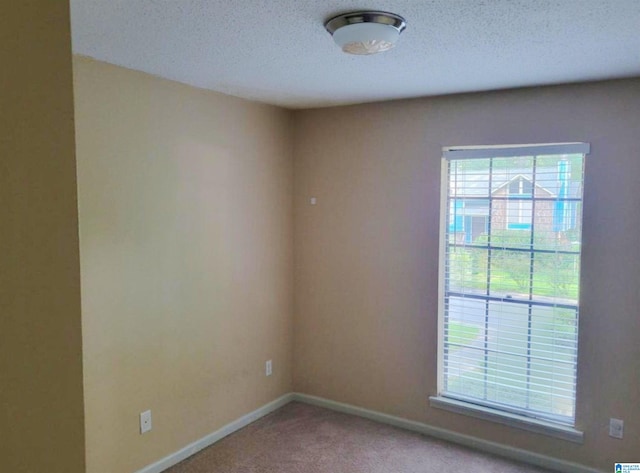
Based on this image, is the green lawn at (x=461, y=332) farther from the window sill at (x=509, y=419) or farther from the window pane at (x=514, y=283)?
the window sill at (x=509, y=419)

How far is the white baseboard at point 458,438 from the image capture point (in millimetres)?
3080

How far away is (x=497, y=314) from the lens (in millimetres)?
3322

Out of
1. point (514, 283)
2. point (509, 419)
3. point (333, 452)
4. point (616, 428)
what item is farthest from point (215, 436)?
point (616, 428)

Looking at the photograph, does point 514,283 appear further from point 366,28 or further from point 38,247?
point 38,247

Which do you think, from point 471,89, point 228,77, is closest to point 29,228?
point 228,77

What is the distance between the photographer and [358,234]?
3.80 metres

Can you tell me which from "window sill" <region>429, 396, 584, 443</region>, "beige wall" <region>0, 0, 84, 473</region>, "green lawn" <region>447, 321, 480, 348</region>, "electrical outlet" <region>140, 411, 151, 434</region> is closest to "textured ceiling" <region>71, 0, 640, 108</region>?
"beige wall" <region>0, 0, 84, 473</region>

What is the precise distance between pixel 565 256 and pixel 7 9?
10.3 ft

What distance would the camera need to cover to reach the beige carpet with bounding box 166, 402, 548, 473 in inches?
121

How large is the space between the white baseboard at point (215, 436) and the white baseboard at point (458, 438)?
0.25 metres

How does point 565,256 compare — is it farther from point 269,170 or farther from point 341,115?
point 269,170

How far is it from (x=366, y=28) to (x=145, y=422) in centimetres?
250

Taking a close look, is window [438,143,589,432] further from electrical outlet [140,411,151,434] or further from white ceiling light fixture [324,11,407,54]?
electrical outlet [140,411,151,434]

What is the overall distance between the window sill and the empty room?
15 mm
